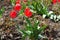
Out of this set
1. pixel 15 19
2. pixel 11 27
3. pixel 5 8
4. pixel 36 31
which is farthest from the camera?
pixel 5 8

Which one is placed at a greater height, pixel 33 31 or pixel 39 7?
pixel 39 7

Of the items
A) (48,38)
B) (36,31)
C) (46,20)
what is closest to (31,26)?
(36,31)

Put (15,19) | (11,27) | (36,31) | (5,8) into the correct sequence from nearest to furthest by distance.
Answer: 1. (36,31)
2. (11,27)
3. (15,19)
4. (5,8)

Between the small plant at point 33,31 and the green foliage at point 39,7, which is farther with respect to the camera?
the green foliage at point 39,7

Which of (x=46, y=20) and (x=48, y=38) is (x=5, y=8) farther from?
(x=48, y=38)

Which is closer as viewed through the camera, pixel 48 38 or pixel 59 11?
pixel 48 38

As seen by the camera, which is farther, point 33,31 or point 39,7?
point 39,7

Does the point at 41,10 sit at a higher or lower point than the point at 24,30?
higher

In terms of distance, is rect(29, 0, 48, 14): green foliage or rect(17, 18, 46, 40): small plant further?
rect(29, 0, 48, 14): green foliage

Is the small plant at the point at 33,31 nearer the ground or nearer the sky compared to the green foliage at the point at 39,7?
nearer the ground

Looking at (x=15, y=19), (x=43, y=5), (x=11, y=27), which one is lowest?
(x=11, y=27)

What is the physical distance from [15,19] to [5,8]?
0.69 metres

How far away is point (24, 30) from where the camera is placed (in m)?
4.28

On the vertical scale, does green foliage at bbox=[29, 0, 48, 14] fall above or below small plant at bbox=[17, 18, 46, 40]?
above
